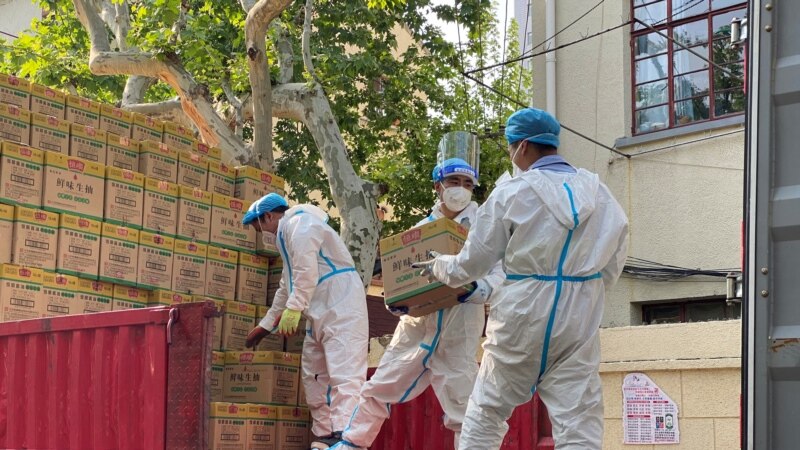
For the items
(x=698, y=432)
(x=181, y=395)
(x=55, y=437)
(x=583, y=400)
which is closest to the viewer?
(x=583, y=400)

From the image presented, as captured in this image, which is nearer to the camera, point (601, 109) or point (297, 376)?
point (297, 376)

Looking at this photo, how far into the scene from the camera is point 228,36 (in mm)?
14680

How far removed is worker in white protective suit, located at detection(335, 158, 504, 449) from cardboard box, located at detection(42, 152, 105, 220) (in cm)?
212

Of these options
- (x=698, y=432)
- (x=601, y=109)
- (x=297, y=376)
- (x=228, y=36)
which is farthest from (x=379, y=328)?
(x=228, y=36)

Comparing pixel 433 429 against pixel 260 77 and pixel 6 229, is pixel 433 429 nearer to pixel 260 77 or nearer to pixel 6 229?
pixel 6 229

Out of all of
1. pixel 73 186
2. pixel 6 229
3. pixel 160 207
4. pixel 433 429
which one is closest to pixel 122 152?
pixel 160 207

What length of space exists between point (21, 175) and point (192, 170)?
4.70 ft

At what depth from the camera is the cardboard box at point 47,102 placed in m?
7.41

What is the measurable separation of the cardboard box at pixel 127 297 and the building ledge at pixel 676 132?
25.9 feet

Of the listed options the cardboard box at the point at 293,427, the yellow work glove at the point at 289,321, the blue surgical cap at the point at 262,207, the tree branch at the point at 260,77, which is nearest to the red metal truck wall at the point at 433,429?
the cardboard box at the point at 293,427

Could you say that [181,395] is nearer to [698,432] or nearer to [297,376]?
Answer: [297,376]

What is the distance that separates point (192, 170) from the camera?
306 inches

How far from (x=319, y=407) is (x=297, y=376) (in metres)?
0.40

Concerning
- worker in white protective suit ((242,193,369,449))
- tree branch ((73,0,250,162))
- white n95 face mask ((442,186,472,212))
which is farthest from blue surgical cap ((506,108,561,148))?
tree branch ((73,0,250,162))
